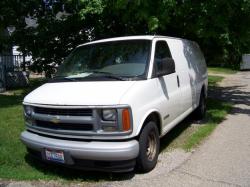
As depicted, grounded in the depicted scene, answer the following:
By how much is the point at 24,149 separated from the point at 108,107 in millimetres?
2400

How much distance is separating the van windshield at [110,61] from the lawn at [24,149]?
146 centimetres

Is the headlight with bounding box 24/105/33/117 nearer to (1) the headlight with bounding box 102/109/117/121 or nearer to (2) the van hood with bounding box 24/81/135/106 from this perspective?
(2) the van hood with bounding box 24/81/135/106

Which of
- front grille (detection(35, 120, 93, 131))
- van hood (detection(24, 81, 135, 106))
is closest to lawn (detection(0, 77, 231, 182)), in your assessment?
front grille (detection(35, 120, 93, 131))

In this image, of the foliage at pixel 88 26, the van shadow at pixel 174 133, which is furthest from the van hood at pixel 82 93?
the foliage at pixel 88 26

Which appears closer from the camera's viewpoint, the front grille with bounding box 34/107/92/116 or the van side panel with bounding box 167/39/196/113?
the front grille with bounding box 34/107/92/116

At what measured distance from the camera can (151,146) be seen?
6410mm

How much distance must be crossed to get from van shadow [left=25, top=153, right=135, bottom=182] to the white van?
318mm

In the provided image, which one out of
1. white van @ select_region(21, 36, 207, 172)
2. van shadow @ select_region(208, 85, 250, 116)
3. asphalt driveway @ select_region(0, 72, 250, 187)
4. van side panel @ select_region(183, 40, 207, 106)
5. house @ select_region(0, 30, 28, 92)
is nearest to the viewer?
white van @ select_region(21, 36, 207, 172)

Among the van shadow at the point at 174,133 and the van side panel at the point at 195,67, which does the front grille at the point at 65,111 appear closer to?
the van shadow at the point at 174,133

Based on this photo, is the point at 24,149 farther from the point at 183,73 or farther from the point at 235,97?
the point at 235,97

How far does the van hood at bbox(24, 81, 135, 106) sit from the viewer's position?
570cm

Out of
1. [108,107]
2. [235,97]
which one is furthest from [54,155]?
[235,97]

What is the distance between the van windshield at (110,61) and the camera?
A: 662cm

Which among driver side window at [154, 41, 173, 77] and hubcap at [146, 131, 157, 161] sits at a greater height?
driver side window at [154, 41, 173, 77]
